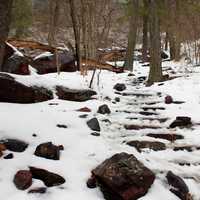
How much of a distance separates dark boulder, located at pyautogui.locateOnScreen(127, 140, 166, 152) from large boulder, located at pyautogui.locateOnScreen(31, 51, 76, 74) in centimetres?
720

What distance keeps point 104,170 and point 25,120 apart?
2.00 metres

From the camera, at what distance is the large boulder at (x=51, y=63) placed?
1263 cm

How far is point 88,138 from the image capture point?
19.0 ft

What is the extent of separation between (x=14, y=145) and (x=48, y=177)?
83 centimetres

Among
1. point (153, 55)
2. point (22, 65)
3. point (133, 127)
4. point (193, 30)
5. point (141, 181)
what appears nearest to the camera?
point (141, 181)

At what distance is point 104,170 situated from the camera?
4.38 metres

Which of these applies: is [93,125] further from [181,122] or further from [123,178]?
[123,178]

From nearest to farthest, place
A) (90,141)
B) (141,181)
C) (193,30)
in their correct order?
1. (141,181)
2. (90,141)
3. (193,30)

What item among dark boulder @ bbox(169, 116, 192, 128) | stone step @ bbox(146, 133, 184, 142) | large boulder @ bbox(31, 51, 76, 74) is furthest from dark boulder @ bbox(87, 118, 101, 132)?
large boulder @ bbox(31, 51, 76, 74)

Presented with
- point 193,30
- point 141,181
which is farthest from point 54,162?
point 193,30

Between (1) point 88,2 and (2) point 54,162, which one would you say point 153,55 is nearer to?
(1) point 88,2

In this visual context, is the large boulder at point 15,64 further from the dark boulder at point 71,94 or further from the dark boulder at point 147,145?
the dark boulder at point 147,145

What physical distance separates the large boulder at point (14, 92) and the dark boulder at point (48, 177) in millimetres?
2589

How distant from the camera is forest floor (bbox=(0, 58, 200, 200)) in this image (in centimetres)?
437
